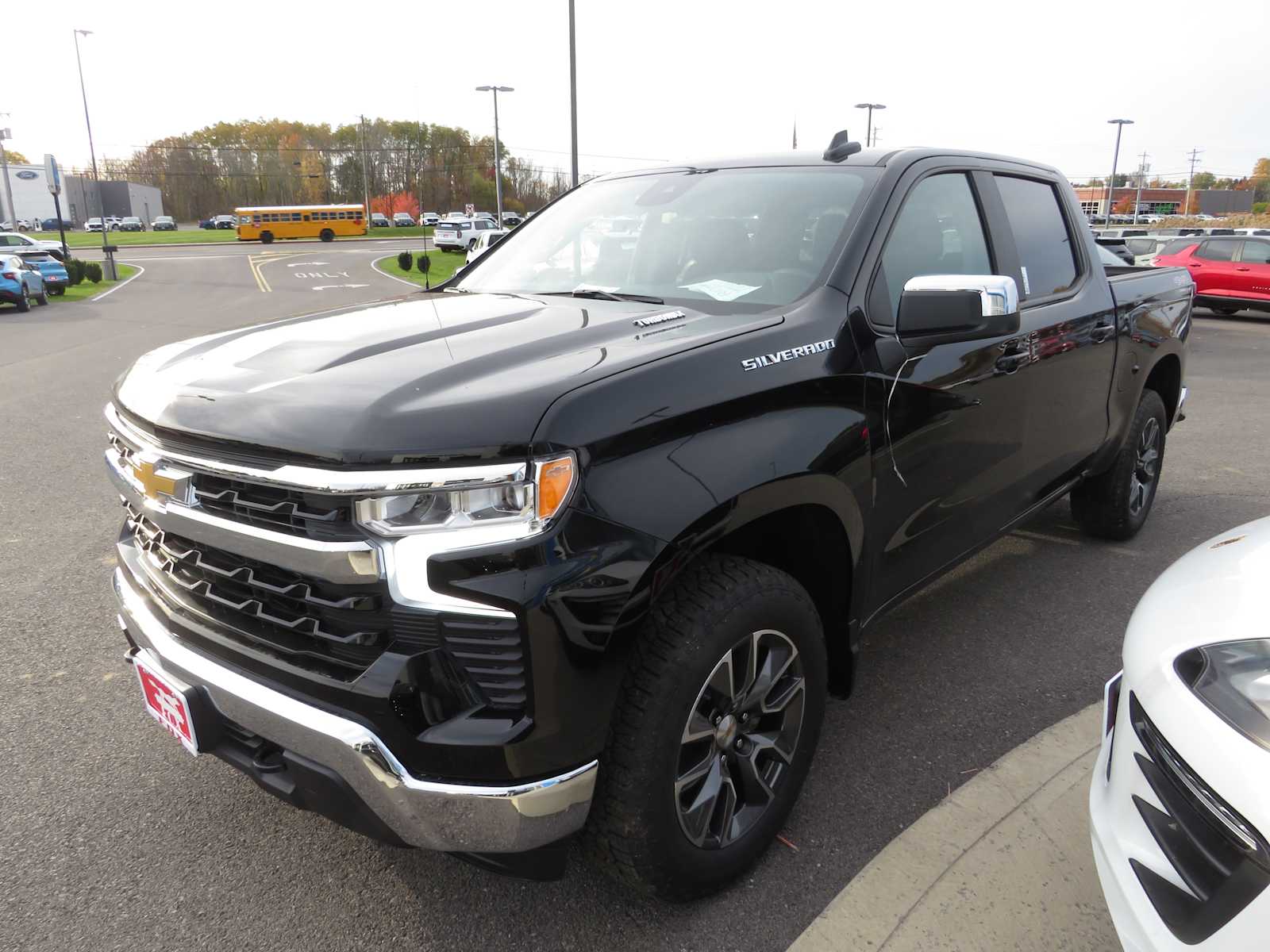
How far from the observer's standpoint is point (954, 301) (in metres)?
2.44

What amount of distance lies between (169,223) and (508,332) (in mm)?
102033

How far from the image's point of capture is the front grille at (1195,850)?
1405 millimetres

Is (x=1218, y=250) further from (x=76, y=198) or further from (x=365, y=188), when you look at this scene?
(x=76, y=198)

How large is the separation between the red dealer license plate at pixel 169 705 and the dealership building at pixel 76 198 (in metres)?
105

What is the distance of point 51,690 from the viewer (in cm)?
339

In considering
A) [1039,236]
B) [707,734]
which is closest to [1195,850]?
[707,734]

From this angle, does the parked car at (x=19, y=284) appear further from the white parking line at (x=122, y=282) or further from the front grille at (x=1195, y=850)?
the front grille at (x=1195, y=850)

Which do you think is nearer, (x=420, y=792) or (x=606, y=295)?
(x=420, y=792)

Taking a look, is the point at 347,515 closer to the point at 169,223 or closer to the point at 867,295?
the point at 867,295

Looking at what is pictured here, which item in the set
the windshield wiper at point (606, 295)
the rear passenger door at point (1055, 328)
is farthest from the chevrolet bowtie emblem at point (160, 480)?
the rear passenger door at point (1055, 328)

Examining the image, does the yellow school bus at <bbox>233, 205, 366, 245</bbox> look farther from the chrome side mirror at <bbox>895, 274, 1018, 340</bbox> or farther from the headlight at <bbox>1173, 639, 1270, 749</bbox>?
the headlight at <bbox>1173, 639, 1270, 749</bbox>

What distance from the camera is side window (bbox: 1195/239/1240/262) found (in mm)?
17219

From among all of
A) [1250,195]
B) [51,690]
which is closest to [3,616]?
[51,690]

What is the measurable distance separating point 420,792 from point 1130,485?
4.21 metres
